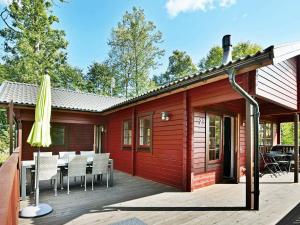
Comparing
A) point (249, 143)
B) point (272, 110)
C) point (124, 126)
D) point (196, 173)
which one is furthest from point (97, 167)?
point (272, 110)

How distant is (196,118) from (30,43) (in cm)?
1704

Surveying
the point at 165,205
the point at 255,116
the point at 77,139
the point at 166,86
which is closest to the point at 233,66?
the point at 255,116

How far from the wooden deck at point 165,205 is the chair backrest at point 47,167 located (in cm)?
49

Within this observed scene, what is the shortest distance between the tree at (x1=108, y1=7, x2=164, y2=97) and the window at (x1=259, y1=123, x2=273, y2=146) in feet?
40.5

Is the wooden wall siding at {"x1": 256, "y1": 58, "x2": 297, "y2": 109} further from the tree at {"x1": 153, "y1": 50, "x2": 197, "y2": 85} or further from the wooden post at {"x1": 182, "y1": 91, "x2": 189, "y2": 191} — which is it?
the tree at {"x1": 153, "y1": 50, "x2": 197, "y2": 85}

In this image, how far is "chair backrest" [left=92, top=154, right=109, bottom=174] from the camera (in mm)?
6082

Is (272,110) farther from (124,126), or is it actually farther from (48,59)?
(48,59)

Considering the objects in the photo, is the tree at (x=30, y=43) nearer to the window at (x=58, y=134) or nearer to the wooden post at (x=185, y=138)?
the window at (x=58, y=134)

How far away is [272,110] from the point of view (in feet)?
25.1

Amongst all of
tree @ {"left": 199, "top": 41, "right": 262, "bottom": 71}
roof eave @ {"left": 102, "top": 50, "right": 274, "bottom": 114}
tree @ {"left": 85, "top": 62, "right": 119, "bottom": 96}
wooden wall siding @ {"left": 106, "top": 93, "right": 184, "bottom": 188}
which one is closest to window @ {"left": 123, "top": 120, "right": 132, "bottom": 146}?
wooden wall siding @ {"left": 106, "top": 93, "right": 184, "bottom": 188}

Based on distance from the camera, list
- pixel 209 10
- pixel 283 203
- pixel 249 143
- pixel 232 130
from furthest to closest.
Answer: pixel 209 10, pixel 232 130, pixel 283 203, pixel 249 143

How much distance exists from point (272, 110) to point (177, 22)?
48.9ft

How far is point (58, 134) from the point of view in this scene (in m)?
11.6

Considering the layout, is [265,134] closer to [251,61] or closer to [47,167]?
[251,61]
